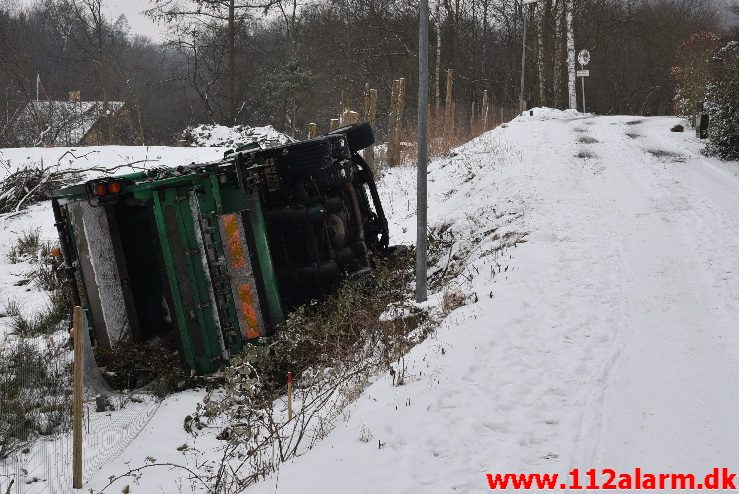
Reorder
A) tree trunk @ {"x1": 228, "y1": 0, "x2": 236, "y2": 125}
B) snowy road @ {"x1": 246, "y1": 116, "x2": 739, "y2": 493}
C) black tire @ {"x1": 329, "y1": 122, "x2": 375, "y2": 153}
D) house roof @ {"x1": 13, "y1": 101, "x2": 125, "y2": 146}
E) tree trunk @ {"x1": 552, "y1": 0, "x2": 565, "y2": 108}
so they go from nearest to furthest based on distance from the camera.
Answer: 1. snowy road @ {"x1": 246, "y1": 116, "x2": 739, "y2": 493}
2. black tire @ {"x1": 329, "y1": 122, "x2": 375, "y2": 153}
3. house roof @ {"x1": 13, "y1": 101, "x2": 125, "y2": 146}
4. tree trunk @ {"x1": 552, "y1": 0, "x2": 565, "y2": 108}
5. tree trunk @ {"x1": 228, "y1": 0, "x2": 236, "y2": 125}

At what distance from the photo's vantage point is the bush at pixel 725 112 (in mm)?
10391

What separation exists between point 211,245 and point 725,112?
9.68 meters

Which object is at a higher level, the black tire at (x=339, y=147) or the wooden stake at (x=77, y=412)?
the black tire at (x=339, y=147)

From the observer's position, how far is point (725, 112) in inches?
422

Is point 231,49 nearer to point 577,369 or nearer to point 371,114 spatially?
point 371,114

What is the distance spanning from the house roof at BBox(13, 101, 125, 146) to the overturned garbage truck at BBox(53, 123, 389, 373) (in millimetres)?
15209

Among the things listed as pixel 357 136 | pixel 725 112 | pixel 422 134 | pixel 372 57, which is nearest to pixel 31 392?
pixel 422 134

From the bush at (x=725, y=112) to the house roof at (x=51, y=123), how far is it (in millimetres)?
18227

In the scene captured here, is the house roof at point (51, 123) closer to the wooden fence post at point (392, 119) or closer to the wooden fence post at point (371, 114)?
the wooden fence post at point (371, 114)

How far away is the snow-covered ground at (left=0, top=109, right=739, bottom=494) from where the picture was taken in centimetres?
316

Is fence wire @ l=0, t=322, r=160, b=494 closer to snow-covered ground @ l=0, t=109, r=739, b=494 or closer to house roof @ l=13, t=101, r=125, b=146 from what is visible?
snow-covered ground @ l=0, t=109, r=739, b=494

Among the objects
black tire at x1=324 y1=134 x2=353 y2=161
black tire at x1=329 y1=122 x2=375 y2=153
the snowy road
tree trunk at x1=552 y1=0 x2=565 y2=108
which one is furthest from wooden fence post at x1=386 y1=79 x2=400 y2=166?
tree trunk at x1=552 y1=0 x2=565 y2=108

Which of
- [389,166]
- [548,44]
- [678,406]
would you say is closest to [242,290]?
[678,406]

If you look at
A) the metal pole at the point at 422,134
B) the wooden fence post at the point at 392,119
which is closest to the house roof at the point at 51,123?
the wooden fence post at the point at 392,119
